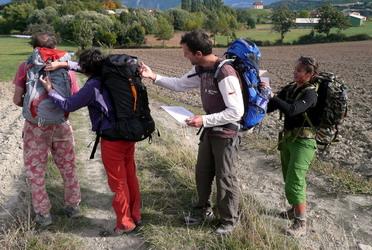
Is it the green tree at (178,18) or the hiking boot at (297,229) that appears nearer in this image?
the hiking boot at (297,229)

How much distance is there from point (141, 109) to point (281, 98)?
153 cm

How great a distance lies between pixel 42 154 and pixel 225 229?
195 cm

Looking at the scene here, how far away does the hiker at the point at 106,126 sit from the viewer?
3857 mm

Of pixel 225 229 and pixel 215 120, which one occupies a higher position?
pixel 215 120

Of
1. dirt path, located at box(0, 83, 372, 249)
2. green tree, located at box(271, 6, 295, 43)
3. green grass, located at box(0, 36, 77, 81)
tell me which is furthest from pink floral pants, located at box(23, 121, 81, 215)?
A: green tree, located at box(271, 6, 295, 43)

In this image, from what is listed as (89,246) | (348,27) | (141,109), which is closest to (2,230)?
(89,246)

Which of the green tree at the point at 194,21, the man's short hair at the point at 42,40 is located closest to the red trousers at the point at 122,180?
the man's short hair at the point at 42,40

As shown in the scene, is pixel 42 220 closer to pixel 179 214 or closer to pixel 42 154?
pixel 42 154

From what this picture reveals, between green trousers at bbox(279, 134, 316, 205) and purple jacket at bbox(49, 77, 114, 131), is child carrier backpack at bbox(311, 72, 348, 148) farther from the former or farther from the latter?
purple jacket at bbox(49, 77, 114, 131)

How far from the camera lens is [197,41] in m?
3.74

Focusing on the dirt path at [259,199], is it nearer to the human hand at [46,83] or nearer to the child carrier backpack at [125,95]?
the child carrier backpack at [125,95]

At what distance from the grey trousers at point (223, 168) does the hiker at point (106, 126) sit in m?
0.72

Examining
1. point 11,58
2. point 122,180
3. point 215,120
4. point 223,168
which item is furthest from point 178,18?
point 215,120

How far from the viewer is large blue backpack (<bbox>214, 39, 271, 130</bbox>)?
384cm
